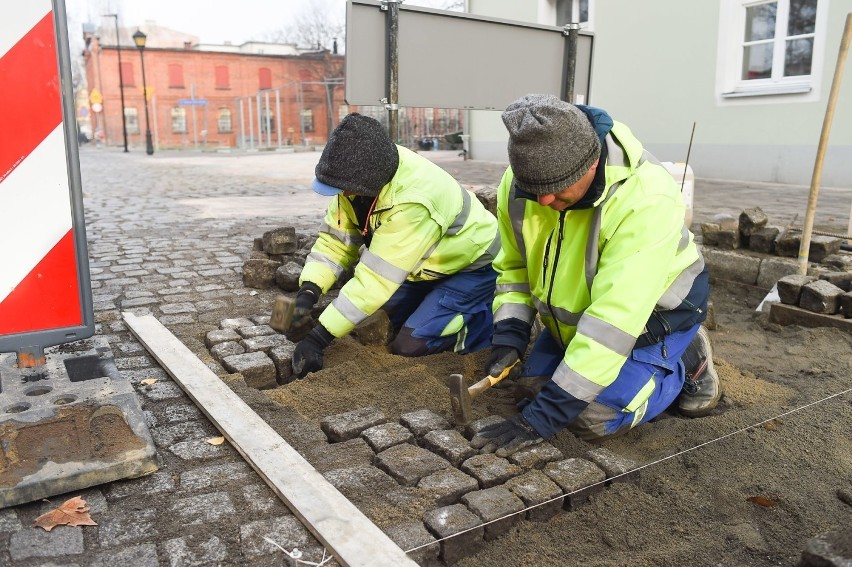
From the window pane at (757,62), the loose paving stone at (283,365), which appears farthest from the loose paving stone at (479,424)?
the window pane at (757,62)

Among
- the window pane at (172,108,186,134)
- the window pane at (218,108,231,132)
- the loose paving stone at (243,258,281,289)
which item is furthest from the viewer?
the window pane at (218,108,231,132)

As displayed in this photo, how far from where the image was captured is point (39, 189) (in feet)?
8.25

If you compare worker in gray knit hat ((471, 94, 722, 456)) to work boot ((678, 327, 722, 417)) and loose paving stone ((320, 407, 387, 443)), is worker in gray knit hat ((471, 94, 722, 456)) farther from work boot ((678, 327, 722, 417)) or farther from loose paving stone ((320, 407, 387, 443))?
loose paving stone ((320, 407, 387, 443))

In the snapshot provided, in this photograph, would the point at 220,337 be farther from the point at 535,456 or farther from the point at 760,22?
the point at 760,22

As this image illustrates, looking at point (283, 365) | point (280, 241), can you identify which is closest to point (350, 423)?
point (283, 365)

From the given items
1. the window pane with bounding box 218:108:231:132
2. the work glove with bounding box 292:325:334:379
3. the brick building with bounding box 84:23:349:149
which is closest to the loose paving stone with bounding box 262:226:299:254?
the work glove with bounding box 292:325:334:379

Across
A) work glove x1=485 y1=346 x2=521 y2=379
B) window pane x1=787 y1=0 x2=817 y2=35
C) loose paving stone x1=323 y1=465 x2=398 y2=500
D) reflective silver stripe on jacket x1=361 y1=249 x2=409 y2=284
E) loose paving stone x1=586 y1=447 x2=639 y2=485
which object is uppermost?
window pane x1=787 y1=0 x2=817 y2=35

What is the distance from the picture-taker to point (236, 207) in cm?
991

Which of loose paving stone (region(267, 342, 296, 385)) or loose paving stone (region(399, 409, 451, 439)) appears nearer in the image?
loose paving stone (region(399, 409, 451, 439))

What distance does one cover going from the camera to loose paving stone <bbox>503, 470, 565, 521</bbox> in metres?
2.30

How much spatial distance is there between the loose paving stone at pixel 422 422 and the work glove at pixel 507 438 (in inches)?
7.3

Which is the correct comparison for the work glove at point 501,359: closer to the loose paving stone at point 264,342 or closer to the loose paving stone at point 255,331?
the loose paving stone at point 264,342

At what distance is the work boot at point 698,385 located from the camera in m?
3.25

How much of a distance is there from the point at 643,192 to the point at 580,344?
2.03 feet
